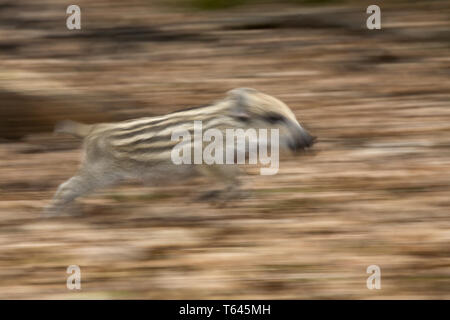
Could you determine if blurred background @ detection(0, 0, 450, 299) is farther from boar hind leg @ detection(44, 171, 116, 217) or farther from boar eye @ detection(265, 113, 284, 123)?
boar eye @ detection(265, 113, 284, 123)

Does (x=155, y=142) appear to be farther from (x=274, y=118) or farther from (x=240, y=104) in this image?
(x=274, y=118)

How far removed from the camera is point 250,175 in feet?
21.3

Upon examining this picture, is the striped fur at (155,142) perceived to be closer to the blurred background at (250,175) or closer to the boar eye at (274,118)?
the boar eye at (274,118)

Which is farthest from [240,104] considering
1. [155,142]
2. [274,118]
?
[155,142]

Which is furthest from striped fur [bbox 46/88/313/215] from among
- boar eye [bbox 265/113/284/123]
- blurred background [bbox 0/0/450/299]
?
blurred background [bbox 0/0/450/299]

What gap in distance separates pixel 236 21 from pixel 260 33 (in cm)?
27

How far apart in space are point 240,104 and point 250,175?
32.2 inches

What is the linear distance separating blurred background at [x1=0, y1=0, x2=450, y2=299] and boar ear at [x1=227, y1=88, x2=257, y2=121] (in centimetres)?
54

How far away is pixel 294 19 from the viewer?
367 inches

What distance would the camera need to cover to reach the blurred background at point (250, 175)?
195 inches

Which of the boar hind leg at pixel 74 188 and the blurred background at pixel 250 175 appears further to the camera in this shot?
the boar hind leg at pixel 74 188

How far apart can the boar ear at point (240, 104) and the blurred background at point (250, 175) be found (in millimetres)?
543

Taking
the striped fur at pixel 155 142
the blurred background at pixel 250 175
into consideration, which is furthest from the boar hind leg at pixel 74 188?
the blurred background at pixel 250 175

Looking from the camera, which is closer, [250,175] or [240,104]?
[240,104]
